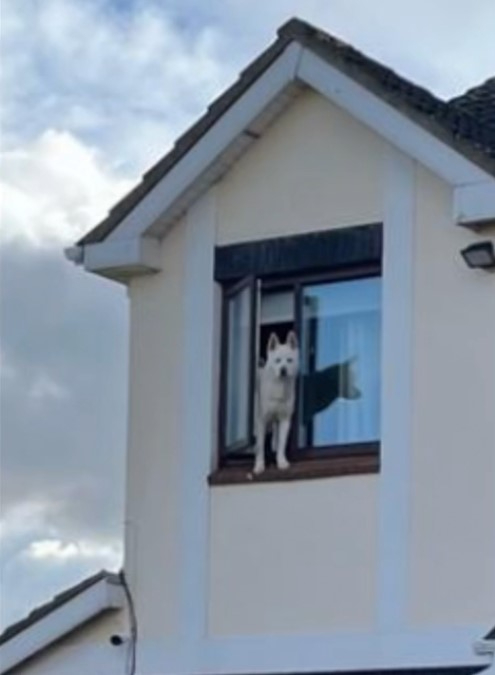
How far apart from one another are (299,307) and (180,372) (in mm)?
1139

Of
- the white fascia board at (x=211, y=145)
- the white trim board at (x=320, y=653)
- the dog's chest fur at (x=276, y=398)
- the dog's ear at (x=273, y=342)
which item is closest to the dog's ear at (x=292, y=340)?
the dog's ear at (x=273, y=342)

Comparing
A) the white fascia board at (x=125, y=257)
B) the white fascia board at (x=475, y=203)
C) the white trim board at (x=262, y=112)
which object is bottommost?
the white fascia board at (x=125, y=257)

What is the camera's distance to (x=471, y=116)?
20438 millimetres

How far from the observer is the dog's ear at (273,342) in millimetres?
20125

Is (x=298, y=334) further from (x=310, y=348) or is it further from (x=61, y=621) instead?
(x=61, y=621)

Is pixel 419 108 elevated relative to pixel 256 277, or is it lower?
elevated

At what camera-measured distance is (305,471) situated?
1969 cm

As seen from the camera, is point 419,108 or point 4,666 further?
point 4,666

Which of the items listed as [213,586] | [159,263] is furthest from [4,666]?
[159,263]

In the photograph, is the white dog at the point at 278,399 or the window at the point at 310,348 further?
the white dog at the point at 278,399

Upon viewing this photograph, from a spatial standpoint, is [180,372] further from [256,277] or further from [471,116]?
[471,116]

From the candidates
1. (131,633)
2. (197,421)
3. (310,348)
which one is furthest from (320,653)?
(310,348)

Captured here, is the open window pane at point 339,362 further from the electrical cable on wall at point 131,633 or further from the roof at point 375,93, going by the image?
the electrical cable on wall at point 131,633

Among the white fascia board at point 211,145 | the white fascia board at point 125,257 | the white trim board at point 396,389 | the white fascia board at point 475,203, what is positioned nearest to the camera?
the white fascia board at point 475,203
